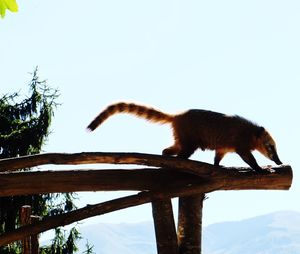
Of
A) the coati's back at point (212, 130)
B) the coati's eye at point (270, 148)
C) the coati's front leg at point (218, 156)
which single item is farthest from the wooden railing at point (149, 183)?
the coati's eye at point (270, 148)

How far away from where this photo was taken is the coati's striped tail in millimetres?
4648

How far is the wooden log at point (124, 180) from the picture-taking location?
3740 mm

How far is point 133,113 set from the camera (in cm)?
528

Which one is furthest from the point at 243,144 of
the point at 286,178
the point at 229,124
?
the point at 286,178

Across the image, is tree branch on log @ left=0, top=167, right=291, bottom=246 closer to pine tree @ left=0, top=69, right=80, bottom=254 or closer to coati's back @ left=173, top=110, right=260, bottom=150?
coati's back @ left=173, top=110, right=260, bottom=150

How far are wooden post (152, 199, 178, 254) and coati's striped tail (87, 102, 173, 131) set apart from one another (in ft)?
3.19

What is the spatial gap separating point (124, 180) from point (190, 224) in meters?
0.70

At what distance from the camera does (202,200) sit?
4.43m

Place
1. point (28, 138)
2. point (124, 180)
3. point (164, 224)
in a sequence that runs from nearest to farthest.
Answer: point (124, 180), point (164, 224), point (28, 138)

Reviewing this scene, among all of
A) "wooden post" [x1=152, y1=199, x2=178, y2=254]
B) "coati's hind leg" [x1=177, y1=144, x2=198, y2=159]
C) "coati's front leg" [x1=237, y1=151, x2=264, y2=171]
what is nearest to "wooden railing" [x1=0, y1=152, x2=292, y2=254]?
"wooden post" [x1=152, y1=199, x2=178, y2=254]

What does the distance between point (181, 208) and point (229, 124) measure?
5.48 ft

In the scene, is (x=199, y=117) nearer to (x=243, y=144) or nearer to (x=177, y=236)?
(x=243, y=144)

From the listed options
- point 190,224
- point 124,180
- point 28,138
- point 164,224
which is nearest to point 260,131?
point 190,224

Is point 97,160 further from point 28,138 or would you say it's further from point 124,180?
point 28,138
